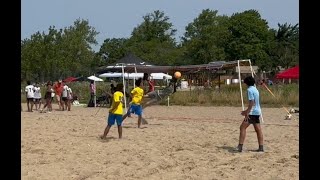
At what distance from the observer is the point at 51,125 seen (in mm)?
15227

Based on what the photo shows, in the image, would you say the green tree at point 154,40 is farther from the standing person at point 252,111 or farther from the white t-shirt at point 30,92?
the standing person at point 252,111

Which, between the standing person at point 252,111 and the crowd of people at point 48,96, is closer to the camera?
the standing person at point 252,111

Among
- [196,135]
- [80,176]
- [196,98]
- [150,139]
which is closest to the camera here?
[80,176]

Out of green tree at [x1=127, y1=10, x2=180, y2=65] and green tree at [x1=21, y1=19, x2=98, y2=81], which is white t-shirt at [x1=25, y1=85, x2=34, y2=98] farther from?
green tree at [x1=127, y1=10, x2=180, y2=65]

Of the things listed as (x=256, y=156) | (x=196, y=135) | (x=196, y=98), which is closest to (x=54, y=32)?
(x=196, y=98)

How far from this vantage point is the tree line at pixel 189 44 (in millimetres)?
58459

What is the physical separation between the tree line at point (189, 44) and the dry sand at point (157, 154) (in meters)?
40.7

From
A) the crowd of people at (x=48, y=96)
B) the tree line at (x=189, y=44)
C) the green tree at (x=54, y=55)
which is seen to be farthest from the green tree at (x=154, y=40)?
the crowd of people at (x=48, y=96)

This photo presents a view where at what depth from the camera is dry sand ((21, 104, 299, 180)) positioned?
7.43 meters

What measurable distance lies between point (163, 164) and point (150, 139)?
3.43m

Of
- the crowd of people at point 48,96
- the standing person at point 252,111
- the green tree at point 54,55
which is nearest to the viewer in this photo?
the standing person at point 252,111

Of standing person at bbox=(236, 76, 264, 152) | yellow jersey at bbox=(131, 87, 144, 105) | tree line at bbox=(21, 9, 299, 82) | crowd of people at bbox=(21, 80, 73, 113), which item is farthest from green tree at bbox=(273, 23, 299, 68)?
standing person at bbox=(236, 76, 264, 152)

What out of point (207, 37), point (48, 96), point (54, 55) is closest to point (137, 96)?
point (48, 96)
